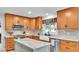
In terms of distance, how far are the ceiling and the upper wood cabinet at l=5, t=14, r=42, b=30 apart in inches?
2.5

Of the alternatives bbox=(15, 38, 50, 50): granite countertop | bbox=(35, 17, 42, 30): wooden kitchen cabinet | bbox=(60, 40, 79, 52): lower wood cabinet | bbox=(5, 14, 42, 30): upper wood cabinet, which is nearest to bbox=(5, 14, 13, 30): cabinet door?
bbox=(5, 14, 42, 30): upper wood cabinet

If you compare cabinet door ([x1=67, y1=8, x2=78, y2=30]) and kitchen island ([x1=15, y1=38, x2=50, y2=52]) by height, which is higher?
cabinet door ([x1=67, y1=8, x2=78, y2=30])

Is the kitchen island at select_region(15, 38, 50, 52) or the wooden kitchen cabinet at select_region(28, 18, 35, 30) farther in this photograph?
the wooden kitchen cabinet at select_region(28, 18, 35, 30)

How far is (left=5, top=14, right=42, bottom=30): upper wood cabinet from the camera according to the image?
3.98 feet

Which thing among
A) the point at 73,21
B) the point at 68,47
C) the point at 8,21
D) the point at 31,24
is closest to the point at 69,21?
the point at 73,21

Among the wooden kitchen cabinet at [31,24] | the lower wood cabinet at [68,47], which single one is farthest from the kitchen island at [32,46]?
the lower wood cabinet at [68,47]

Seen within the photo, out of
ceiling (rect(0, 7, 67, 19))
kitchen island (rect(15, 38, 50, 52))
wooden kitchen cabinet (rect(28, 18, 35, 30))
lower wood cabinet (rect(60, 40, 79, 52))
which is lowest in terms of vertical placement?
lower wood cabinet (rect(60, 40, 79, 52))

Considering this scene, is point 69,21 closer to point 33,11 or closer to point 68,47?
point 68,47

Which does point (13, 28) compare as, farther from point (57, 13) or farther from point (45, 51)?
point (57, 13)

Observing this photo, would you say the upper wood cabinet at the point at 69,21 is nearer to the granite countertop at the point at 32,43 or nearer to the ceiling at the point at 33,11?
the ceiling at the point at 33,11

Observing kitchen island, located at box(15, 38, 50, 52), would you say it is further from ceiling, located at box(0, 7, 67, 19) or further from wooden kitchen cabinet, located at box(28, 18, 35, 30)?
ceiling, located at box(0, 7, 67, 19)

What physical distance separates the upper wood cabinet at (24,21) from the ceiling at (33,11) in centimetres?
6

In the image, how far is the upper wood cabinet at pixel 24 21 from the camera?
1212 mm
